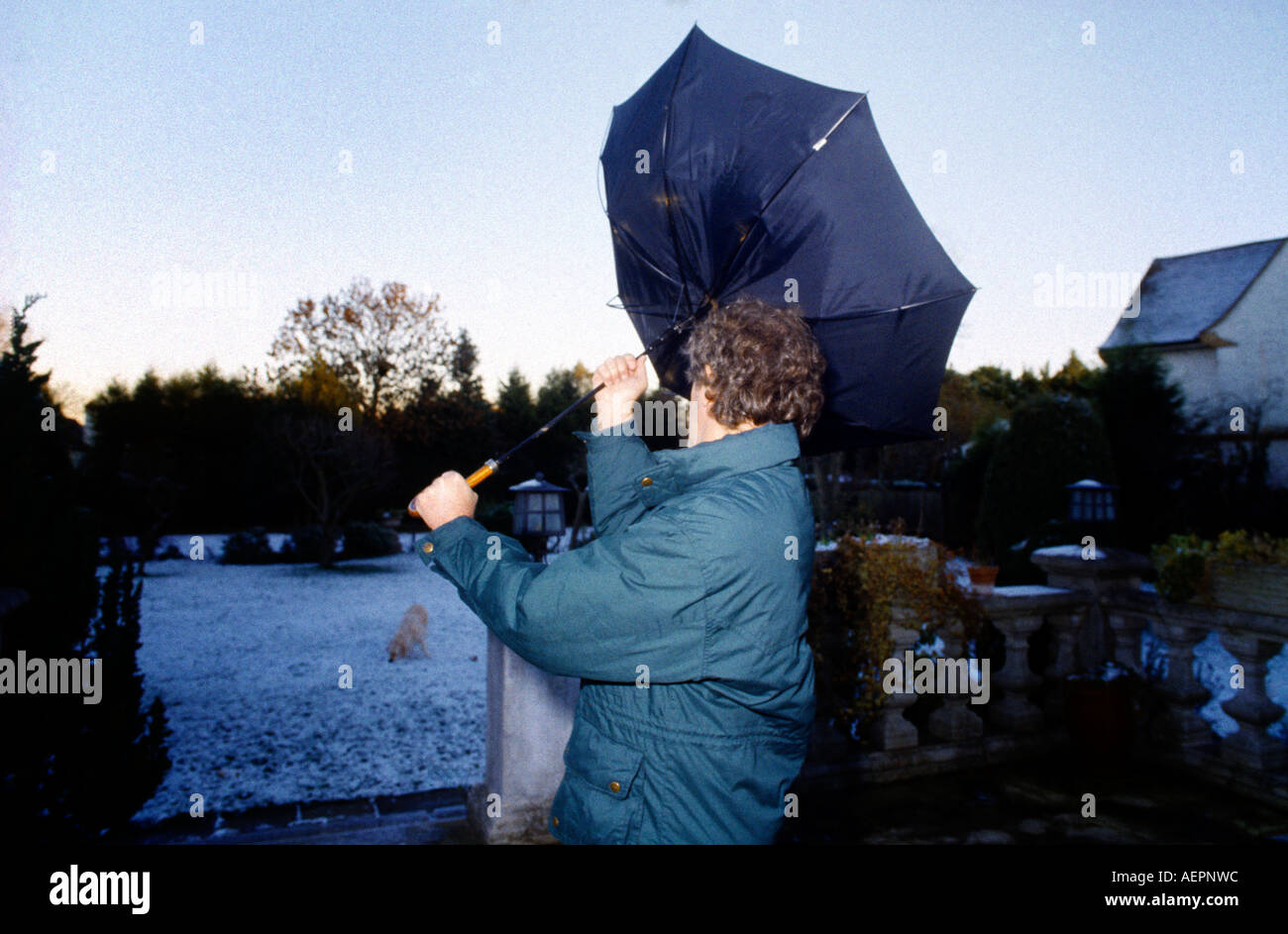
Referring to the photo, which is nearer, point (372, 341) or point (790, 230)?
point (790, 230)

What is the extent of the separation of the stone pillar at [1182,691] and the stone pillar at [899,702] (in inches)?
53.3

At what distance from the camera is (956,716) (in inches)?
148

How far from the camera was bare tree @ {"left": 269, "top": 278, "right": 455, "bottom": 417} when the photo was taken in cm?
1958

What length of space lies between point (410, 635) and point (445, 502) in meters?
6.63

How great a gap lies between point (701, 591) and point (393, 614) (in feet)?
30.2

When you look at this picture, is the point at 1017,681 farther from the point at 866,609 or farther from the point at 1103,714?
the point at 866,609

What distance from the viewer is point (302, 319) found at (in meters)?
19.8

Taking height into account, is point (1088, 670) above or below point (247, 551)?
above

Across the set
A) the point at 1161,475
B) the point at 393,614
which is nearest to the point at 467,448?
the point at 393,614

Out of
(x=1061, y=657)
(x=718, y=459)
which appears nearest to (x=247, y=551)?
(x=1061, y=657)
